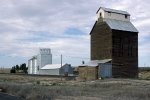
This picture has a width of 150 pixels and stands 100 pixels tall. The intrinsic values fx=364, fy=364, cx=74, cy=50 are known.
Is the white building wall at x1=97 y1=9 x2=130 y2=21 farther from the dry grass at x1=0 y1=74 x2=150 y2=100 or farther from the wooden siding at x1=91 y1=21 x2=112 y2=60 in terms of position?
the dry grass at x1=0 y1=74 x2=150 y2=100

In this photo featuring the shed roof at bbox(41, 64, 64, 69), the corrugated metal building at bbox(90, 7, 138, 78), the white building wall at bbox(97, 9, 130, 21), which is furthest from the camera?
the shed roof at bbox(41, 64, 64, 69)

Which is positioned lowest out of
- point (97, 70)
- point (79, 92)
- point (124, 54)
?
point (79, 92)

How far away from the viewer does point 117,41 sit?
7306 centimetres

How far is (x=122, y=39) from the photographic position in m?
73.9

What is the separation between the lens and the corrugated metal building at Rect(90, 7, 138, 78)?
72312mm

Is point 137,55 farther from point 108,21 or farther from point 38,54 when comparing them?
point 38,54

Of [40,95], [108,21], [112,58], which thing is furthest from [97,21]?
[40,95]

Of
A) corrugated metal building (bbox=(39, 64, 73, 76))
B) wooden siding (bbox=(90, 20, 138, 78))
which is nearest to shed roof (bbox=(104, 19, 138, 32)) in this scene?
wooden siding (bbox=(90, 20, 138, 78))

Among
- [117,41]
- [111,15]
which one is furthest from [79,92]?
[111,15]

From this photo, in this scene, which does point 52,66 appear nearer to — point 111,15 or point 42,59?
point 42,59

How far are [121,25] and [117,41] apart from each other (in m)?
4.01

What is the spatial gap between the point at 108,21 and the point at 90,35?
7215 mm

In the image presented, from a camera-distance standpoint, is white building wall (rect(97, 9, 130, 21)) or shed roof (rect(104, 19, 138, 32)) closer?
shed roof (rect(104, 19, 138, 32))

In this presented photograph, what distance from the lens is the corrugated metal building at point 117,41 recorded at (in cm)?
7231
